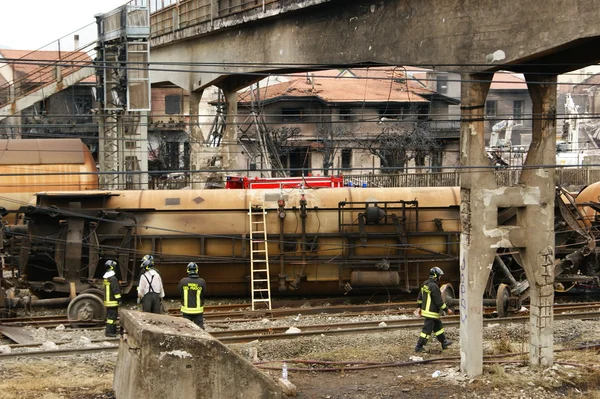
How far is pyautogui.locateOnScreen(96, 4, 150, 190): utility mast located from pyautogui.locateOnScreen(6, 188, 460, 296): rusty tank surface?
28.5ft

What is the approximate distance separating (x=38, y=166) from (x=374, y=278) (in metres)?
10.8

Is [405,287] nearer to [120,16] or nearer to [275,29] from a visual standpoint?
[275,29]

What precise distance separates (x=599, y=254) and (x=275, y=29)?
9578 millimetres

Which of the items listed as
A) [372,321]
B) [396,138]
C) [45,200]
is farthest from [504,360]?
[396,138]

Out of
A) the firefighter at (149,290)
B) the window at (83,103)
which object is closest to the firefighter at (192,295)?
the firefighter at (149,290)

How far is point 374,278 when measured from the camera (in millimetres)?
17719

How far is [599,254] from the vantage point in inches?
708

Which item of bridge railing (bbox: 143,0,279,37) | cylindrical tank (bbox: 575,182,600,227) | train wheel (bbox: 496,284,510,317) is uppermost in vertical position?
bridge railing (bbox: 143,0,279,37)

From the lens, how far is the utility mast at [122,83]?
1046 inches


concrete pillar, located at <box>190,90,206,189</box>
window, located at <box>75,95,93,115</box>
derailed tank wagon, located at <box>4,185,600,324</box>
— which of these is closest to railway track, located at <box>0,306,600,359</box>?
derailed tank wagon, located at <box>4,185,600,324</box>

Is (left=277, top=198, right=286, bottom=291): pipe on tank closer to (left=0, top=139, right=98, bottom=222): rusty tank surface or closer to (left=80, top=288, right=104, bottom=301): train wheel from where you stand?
(left=80, top=288, right=104, bottom=301): train wheel

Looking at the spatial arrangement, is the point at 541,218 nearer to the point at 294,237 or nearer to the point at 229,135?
the point at 294,237

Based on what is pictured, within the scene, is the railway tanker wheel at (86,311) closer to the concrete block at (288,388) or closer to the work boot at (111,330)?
the work boot at (111,330)

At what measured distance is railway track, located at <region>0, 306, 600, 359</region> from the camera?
12.9 meters
